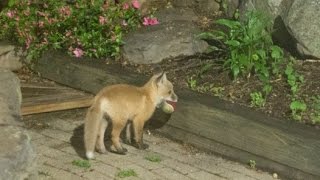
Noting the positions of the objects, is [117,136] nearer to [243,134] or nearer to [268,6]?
[243,134]

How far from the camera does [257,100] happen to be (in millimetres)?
6820

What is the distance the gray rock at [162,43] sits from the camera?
8359 millimetres

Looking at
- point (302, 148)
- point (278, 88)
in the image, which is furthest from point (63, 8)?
point (302, 148)

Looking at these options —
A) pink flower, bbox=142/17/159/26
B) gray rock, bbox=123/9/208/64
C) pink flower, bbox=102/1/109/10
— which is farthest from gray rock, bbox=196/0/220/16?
pink flower, bbox=102/1/109/10

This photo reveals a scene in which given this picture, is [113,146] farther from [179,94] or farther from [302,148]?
[302,148]

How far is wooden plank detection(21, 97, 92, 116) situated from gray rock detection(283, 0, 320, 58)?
7.73ft

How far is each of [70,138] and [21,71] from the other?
91.1 inches

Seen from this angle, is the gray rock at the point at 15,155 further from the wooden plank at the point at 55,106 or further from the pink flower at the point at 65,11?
the pink flower at the point at 65,11

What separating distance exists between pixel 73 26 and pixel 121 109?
278cm

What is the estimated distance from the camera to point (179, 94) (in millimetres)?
7238

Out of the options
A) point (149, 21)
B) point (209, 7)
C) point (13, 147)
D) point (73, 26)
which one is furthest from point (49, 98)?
point (13, 147)

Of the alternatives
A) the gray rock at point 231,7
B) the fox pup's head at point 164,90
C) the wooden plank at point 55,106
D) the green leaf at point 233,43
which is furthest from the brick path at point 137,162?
the gray rock at point 231,7

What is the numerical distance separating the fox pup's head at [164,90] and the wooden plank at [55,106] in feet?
4.31

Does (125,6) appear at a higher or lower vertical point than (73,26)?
higher
